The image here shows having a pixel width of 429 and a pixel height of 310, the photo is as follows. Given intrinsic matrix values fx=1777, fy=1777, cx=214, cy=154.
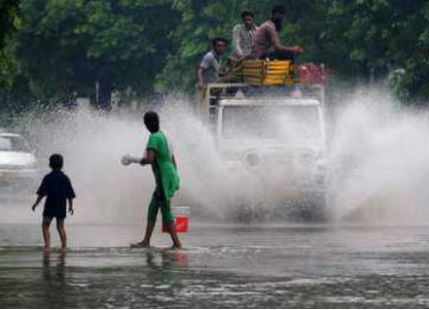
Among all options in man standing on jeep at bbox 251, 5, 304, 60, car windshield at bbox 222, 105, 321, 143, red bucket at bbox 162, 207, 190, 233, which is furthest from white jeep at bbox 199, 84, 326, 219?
red bucket at bbox 162, 207, 190, 233

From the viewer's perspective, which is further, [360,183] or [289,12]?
[289,12]

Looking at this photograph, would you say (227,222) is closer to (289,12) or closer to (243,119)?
(243,119)

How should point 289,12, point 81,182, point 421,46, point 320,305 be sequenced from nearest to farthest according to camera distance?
1. point 320,305
2. point 81,182
3. point 421,46
4. point 289,12

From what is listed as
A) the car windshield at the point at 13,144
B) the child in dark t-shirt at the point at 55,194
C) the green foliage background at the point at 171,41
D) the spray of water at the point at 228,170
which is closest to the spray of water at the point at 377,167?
the spray of water at the point at 228,170

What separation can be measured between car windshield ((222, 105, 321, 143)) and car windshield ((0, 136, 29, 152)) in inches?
577

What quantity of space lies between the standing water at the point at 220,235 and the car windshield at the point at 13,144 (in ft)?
2.76

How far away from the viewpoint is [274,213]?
1097 inches

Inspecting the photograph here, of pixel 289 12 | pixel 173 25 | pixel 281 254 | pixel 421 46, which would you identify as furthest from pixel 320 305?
pixel 173 25

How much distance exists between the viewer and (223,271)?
1706 cm

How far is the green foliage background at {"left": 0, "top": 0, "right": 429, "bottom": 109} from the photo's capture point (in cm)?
5372

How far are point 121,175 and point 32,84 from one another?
3779 cm

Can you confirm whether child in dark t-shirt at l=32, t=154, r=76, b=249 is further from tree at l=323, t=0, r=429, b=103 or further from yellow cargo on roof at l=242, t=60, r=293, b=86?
tree at l=323, t=0, r=429, b=103

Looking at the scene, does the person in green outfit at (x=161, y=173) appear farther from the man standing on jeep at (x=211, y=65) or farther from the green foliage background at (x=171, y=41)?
the green foliage background at (x=171, y=41)

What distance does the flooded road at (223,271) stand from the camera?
14.3 meters
